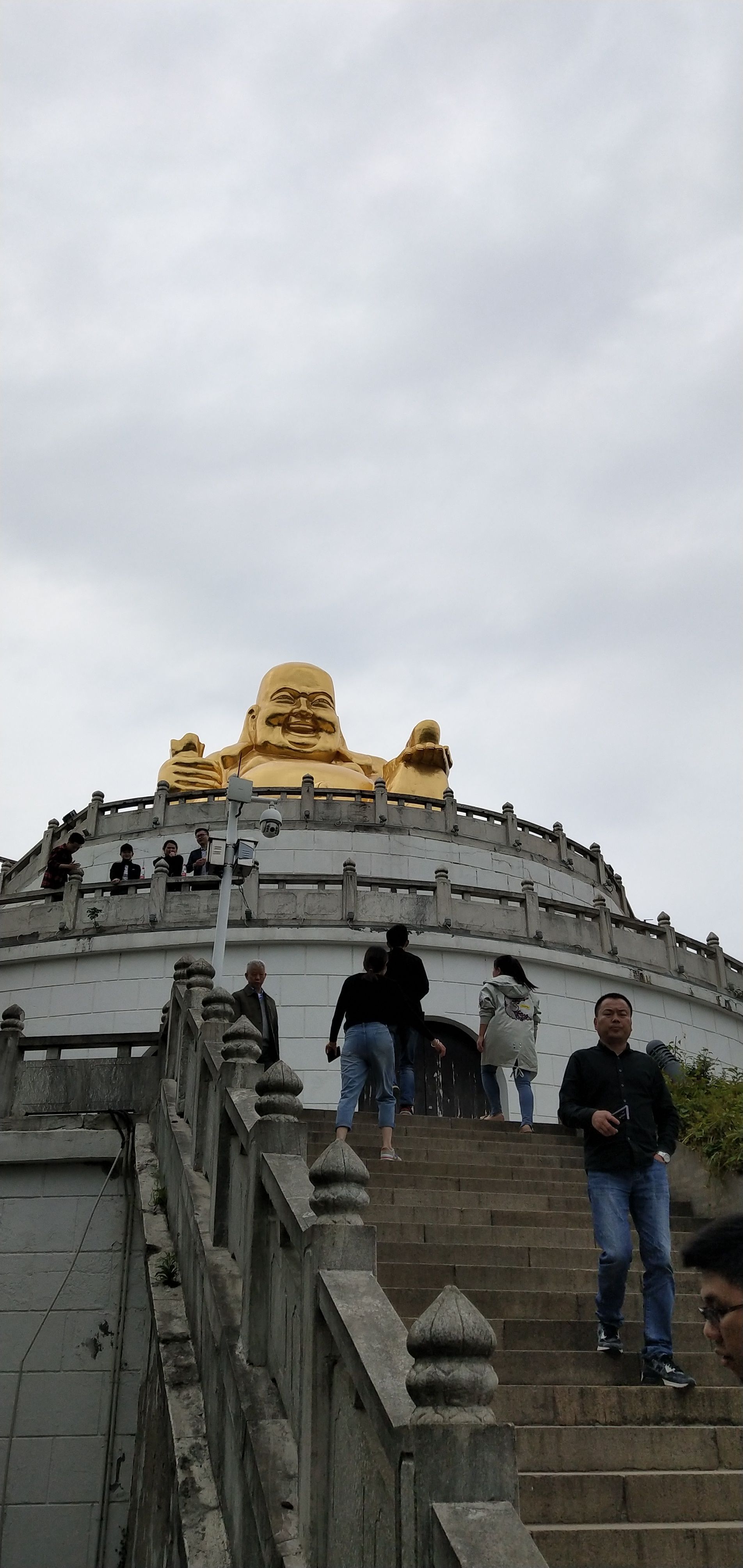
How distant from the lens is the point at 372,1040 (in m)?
8.39

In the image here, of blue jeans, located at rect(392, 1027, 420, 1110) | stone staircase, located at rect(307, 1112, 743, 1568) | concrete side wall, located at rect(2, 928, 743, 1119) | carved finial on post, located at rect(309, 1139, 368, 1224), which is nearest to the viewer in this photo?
carved finial on post, located at rect(309, 1139, 368, 1224)

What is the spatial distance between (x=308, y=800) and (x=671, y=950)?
7033 millimetres

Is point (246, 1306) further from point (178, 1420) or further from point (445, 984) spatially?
point (445, 984)

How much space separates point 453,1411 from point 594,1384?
2833mm

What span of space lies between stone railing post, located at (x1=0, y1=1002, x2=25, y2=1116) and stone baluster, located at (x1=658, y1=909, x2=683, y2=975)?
11100 mm

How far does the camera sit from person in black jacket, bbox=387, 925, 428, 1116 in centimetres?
983

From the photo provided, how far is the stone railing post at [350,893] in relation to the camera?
16.8 metres

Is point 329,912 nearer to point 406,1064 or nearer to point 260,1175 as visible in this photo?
point 406,1064

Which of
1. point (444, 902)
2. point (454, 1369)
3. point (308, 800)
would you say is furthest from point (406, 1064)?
point (308, 800)

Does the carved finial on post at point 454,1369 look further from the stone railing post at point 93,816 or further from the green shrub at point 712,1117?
the stone railing post at point 93,816

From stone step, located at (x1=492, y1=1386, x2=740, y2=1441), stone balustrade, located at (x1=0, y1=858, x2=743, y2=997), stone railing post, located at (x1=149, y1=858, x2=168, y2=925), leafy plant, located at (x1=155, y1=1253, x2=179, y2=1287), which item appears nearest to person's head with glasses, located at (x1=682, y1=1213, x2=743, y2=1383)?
stone step, located at (x1=492, y1=1386, x2=740, y2=1441)

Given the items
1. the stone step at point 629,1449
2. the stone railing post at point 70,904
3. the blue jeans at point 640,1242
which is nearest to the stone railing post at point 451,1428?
the stone step at point 629,1449

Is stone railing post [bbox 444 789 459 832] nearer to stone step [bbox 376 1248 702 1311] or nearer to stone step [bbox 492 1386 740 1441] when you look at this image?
stone step [bbox 376 1248 702 1311]

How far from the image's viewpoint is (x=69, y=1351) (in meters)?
8.75
